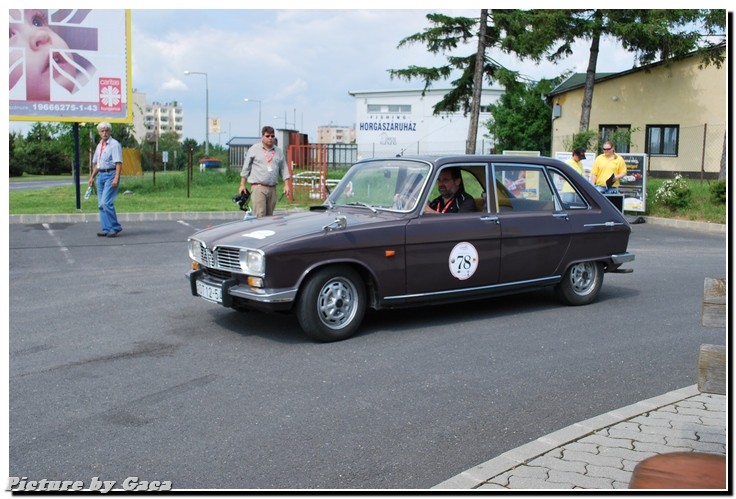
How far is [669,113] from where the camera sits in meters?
31.9

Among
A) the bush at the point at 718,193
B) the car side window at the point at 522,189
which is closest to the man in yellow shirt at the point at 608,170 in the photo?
the bush at the point at 718,193

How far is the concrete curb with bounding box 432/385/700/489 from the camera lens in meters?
3.58

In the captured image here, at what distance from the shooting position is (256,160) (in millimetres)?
10891

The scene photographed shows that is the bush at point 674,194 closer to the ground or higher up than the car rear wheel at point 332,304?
higher up

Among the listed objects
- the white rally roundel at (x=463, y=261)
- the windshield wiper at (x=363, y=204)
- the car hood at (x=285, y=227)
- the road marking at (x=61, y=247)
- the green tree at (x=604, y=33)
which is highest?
the green tree at (x=604, y=33)

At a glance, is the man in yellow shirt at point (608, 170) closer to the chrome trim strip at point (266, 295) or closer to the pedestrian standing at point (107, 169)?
the pedestrian standing at point (107, 169)

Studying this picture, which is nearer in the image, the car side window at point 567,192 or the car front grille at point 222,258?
the car front grille at point 222,258

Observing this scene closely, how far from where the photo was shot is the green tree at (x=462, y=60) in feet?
95.9

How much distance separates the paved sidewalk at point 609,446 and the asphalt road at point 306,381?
24 centimetres

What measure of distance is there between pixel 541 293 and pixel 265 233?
3.83 meters

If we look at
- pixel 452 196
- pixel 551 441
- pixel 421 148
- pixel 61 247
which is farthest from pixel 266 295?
pixel 421 148

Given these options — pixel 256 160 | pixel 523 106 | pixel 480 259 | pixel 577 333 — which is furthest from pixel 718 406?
pixel 523 106

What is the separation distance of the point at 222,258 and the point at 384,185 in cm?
183

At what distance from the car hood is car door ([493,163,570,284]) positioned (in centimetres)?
125
